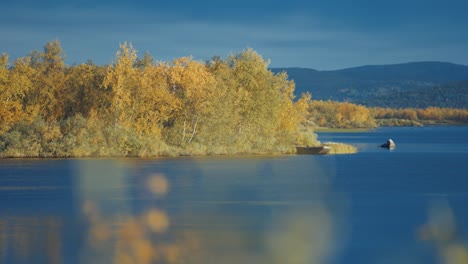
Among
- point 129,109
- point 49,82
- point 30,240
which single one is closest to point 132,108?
point 129,109

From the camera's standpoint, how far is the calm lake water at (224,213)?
64.8 ft

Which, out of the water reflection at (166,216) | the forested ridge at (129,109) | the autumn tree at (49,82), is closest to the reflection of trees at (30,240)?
the water reflection at (166,216)

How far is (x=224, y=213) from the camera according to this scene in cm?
2698

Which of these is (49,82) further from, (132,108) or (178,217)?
(178,217)

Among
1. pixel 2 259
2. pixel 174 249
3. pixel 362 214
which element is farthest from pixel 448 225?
pixel 2 259

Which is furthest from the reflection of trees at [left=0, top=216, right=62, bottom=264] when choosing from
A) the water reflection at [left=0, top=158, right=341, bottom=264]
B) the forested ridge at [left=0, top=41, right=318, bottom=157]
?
the forested ridge at [left=0, top=41, right=318, bottom=157]

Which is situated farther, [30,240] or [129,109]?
[129,109]

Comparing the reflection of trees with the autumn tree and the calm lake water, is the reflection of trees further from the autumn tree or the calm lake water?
the autumn tree

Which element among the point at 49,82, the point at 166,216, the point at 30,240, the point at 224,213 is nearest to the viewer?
the point at 30,240

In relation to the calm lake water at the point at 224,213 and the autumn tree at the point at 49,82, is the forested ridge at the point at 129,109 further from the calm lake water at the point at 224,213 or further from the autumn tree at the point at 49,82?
the calm lake water at the point at 224,213

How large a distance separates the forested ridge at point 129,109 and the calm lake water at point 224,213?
3.44m

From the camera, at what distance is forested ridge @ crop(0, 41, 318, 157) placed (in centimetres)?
5034

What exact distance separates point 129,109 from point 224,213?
1123 inches

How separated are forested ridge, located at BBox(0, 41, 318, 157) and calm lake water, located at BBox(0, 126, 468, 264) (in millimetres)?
3439
